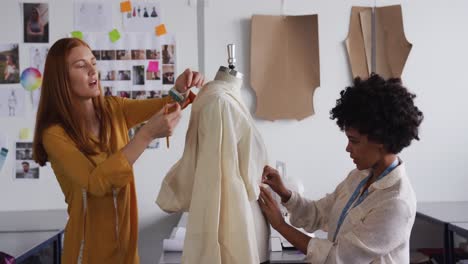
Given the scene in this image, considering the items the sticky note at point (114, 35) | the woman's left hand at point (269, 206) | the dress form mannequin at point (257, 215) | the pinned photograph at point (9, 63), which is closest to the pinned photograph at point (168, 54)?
the sticky note at point (114, 35)

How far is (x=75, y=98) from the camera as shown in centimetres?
171

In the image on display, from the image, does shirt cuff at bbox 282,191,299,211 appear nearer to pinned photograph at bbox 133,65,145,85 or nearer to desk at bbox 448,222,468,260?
desk at bbox 448,222,468,260

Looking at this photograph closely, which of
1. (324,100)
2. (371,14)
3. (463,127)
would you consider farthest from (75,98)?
(463,127)

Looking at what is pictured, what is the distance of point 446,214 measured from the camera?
2691 millimetres

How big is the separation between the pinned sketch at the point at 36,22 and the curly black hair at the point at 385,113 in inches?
83.5

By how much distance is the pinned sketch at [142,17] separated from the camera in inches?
123

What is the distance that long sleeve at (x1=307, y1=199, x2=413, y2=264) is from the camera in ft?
4.88

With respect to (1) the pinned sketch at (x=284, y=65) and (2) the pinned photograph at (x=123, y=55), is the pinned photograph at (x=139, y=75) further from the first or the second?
(1) the pinned sketch at (x=284, y=65)

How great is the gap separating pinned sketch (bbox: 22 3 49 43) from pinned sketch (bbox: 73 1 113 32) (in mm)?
167

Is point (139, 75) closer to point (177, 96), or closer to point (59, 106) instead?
point (59, 106)

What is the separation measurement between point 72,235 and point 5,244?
2.45 feet

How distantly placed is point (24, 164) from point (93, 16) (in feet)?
3.00

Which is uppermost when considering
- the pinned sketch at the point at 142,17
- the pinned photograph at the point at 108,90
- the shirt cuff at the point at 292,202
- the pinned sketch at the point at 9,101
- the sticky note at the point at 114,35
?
the pinned sketch at the point at 142,17

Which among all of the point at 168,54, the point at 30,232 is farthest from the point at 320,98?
the point at 30,232
